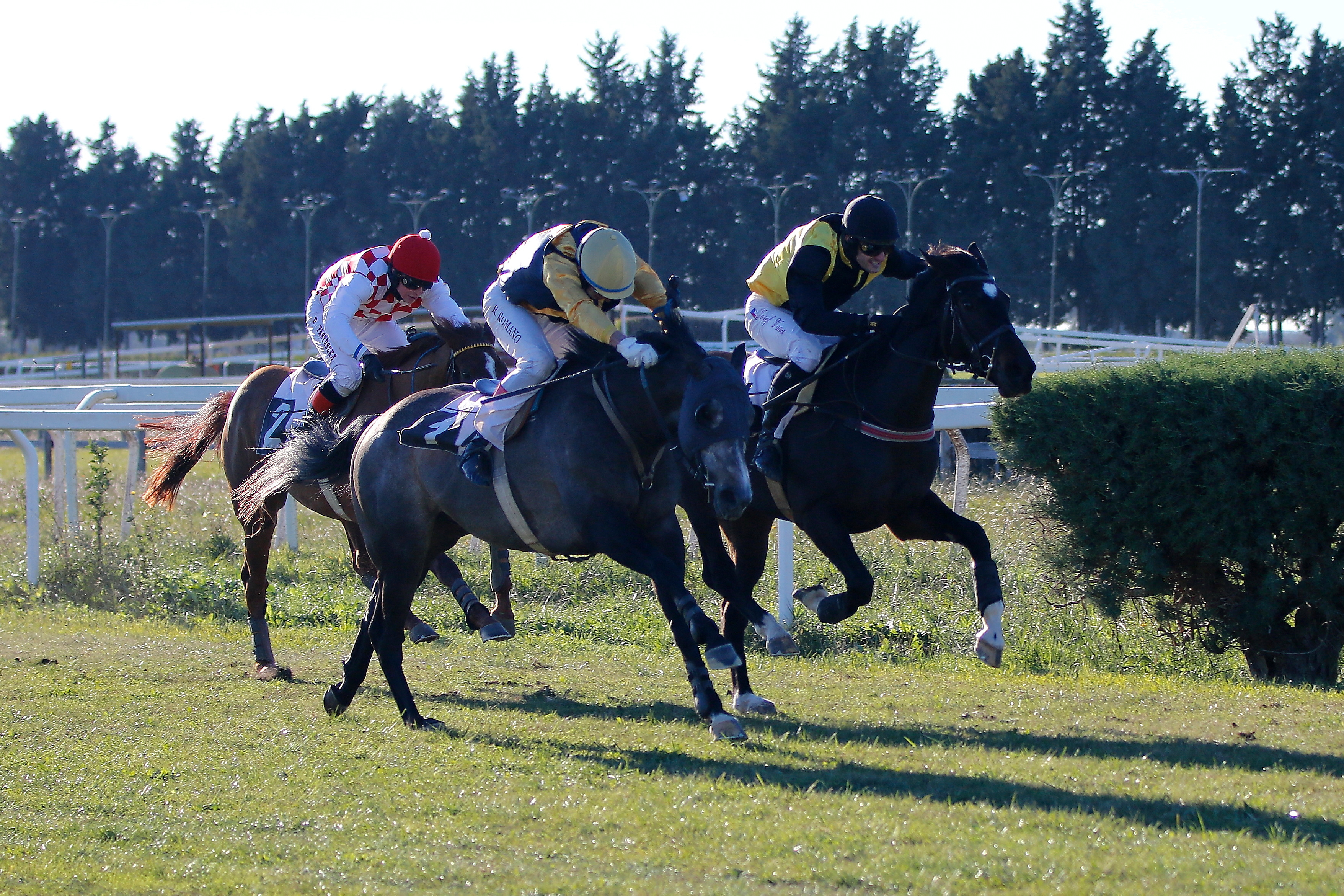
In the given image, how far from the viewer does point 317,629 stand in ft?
32.1

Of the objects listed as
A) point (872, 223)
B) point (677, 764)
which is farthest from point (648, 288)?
point (677, 764)

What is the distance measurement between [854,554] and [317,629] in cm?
476

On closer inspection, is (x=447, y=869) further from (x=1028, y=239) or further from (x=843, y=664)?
(x=1028, y=239)

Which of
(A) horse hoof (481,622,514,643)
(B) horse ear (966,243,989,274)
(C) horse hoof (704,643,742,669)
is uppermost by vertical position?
(B) horse ear (966,243,989,274)

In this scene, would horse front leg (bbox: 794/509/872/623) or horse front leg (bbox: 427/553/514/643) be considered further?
horse front leg (bbox: 427/553/514/643)

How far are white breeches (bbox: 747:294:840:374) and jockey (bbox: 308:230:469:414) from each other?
1.89 m

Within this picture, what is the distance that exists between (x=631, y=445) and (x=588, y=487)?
10.1 inches

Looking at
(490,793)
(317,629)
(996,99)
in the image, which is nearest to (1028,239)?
(996,99)

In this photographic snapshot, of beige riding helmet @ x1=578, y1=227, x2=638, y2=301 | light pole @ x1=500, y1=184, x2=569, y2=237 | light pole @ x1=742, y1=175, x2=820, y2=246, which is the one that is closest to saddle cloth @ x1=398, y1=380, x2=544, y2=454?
beige riding helmet @ x1=578, y1=227, x2=638, y2=301

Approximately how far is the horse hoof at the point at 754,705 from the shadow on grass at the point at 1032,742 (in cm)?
3

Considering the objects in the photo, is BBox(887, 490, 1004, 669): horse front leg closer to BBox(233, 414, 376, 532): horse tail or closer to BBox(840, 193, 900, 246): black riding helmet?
BBox(840, 193, 900, 246): black riding helmet

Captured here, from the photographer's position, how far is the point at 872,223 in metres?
6.69

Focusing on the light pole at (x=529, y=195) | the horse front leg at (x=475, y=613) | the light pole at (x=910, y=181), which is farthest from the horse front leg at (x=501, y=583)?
the light pole at (x=529, y=195)

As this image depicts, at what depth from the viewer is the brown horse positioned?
7.77 meters
